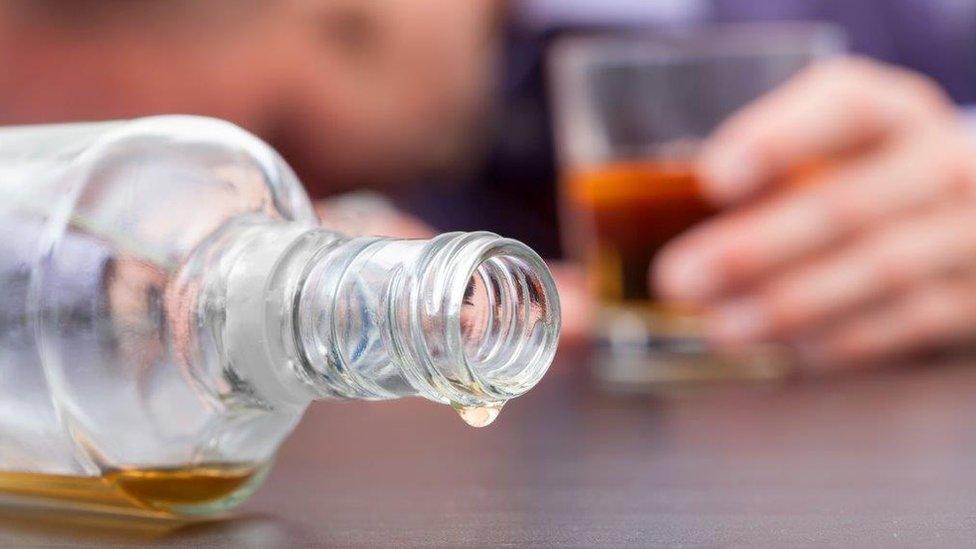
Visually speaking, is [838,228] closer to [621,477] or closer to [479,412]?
[621,477]

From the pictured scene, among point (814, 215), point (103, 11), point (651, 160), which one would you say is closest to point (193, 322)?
point (651, 160)

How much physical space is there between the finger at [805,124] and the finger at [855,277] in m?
0.08

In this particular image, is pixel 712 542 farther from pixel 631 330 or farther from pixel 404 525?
pixel 631 330

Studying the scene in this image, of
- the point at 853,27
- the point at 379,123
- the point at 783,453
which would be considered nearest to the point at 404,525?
the point at 783,453

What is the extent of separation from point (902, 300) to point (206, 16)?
910 millimetres

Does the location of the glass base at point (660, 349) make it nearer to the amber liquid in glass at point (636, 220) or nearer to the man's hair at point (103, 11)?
the amber liquid in glass at point (636, 220)

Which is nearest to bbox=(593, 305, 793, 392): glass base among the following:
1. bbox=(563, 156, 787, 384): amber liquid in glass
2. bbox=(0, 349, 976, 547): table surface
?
bbox=(563, 156, 787, 384): amber liquid in glass

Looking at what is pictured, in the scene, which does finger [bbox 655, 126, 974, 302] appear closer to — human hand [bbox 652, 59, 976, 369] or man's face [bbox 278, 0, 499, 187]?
human hand [bbox 652, 59, 976, 369]

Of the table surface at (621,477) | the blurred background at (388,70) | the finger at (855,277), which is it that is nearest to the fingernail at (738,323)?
the finger at (855,277)

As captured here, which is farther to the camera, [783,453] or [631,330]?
[631,330]

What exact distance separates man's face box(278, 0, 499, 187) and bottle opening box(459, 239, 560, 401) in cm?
125

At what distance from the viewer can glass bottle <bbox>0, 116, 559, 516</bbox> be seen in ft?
0.95

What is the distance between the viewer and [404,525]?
1.06 feet

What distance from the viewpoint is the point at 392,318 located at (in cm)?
28
